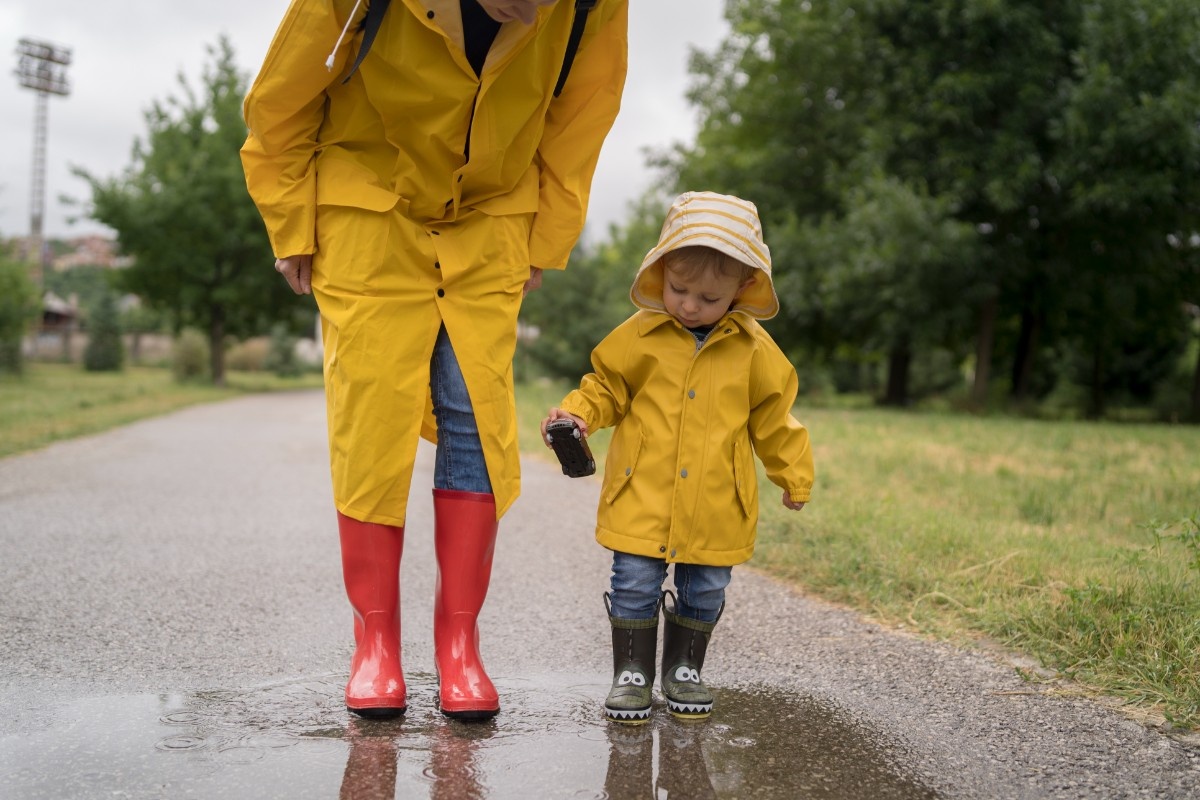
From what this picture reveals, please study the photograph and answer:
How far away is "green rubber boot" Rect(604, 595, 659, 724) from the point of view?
8.69 feet

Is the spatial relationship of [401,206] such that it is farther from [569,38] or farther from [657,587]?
[657,587]

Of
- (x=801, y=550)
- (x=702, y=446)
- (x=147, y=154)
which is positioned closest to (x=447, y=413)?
(x=702, y=446)

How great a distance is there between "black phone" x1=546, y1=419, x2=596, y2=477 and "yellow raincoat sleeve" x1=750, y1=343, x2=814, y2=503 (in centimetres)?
52

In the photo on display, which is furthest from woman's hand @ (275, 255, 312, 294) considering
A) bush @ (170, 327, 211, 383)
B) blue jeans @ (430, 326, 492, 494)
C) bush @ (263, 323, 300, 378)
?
bush @ (263, 323, 300, 378)

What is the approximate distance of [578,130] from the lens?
2.91 m

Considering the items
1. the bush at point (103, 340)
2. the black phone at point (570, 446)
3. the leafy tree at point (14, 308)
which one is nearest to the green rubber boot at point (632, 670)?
the black phone at point (570, 446)

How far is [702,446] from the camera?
9.08 ft

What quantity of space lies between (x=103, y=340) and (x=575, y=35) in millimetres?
42866

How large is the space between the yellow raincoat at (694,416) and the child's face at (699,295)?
0.03 meters

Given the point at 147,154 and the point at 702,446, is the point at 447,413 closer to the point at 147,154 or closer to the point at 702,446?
the point at 702,446

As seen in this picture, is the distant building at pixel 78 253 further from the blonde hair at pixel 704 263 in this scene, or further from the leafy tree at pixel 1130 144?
the blonde hair at pixel 704 263

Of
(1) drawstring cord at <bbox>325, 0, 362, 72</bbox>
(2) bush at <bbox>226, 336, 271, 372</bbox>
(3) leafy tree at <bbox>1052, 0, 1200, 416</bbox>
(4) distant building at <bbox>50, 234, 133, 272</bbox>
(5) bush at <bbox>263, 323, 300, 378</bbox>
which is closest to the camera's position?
(1) drawstring cord at <bbox>325, 0, 362, 72</bbox>

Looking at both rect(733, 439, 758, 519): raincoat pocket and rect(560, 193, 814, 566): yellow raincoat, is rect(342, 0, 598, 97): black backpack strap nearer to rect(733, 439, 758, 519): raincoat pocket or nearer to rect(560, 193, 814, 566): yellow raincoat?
rect(560, 193, 814, 566): yellow raincoat

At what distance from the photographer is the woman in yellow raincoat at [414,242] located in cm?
257
